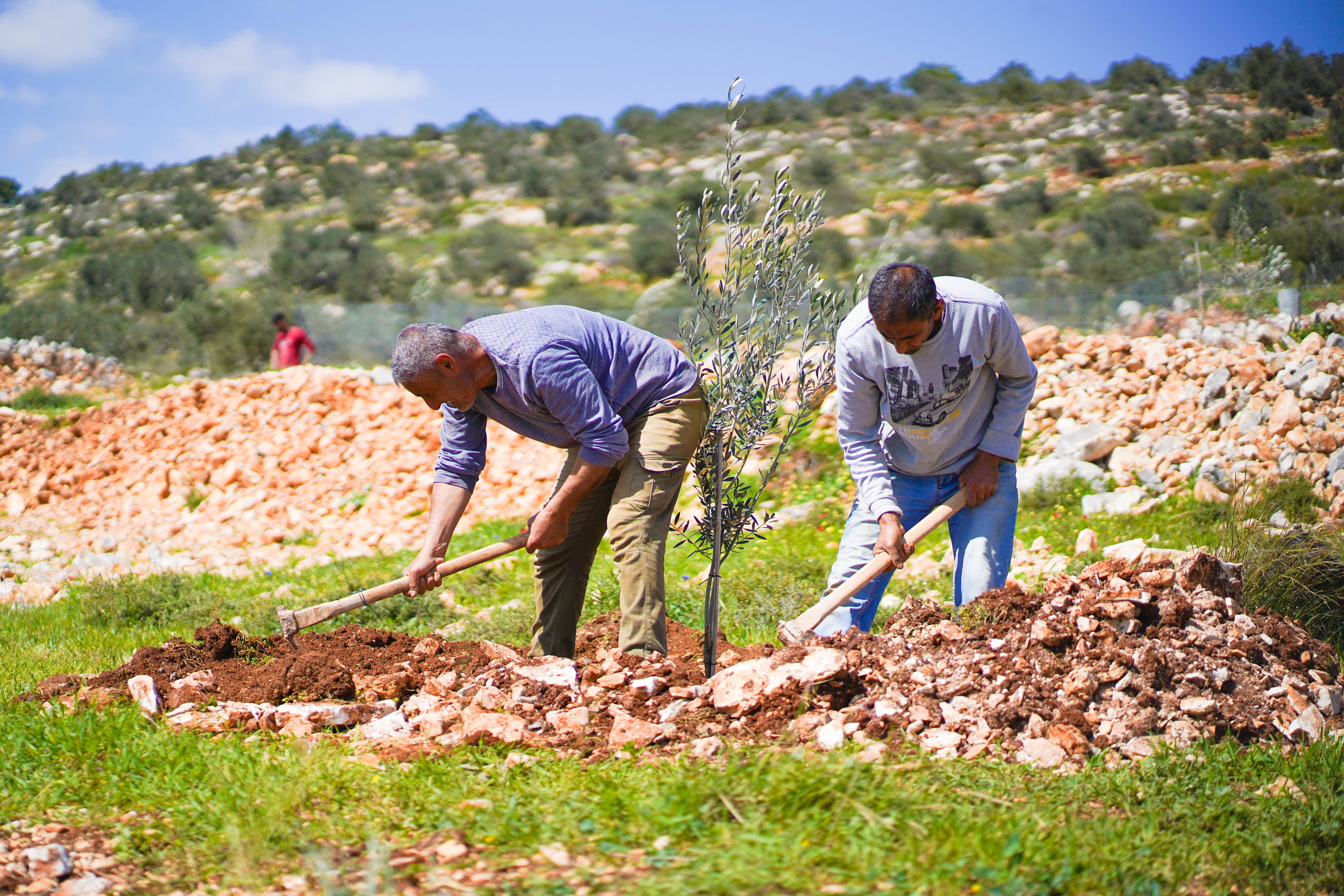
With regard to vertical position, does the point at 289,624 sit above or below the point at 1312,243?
below

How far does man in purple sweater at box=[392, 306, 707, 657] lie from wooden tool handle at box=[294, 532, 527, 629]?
5 cm

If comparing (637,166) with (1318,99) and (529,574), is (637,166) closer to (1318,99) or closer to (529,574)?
(1318,99)

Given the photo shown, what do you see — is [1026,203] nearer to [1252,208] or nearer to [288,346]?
[1252,208]

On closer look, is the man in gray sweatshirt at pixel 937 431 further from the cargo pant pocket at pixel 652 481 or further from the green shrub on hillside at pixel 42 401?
the green shrub on hillside at pixel 42 401

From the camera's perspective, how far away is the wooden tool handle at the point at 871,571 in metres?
3.92

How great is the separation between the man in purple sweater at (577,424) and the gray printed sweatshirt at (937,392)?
2.13 feet

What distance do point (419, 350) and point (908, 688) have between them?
2084 mm

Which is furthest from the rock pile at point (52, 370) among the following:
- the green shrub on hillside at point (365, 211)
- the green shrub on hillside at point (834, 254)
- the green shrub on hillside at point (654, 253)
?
the green shrub on hillside at point (365, 211)

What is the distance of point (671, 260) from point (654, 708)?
2170cm

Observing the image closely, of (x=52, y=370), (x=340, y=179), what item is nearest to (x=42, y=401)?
(x=52, y=370)

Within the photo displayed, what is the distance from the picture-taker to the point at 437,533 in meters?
4.20

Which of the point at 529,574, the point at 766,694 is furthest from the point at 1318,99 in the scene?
the point at 766,694

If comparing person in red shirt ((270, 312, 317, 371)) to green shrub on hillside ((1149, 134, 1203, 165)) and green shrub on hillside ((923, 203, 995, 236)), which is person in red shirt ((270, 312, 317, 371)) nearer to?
green shrub on hillside ((923, 203, 995, 236))

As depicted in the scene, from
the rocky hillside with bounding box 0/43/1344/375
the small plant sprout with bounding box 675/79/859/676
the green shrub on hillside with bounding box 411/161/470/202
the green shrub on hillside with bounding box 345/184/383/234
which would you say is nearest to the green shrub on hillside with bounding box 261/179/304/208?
the rocky hillside with bounding box 0/43/1344/375
